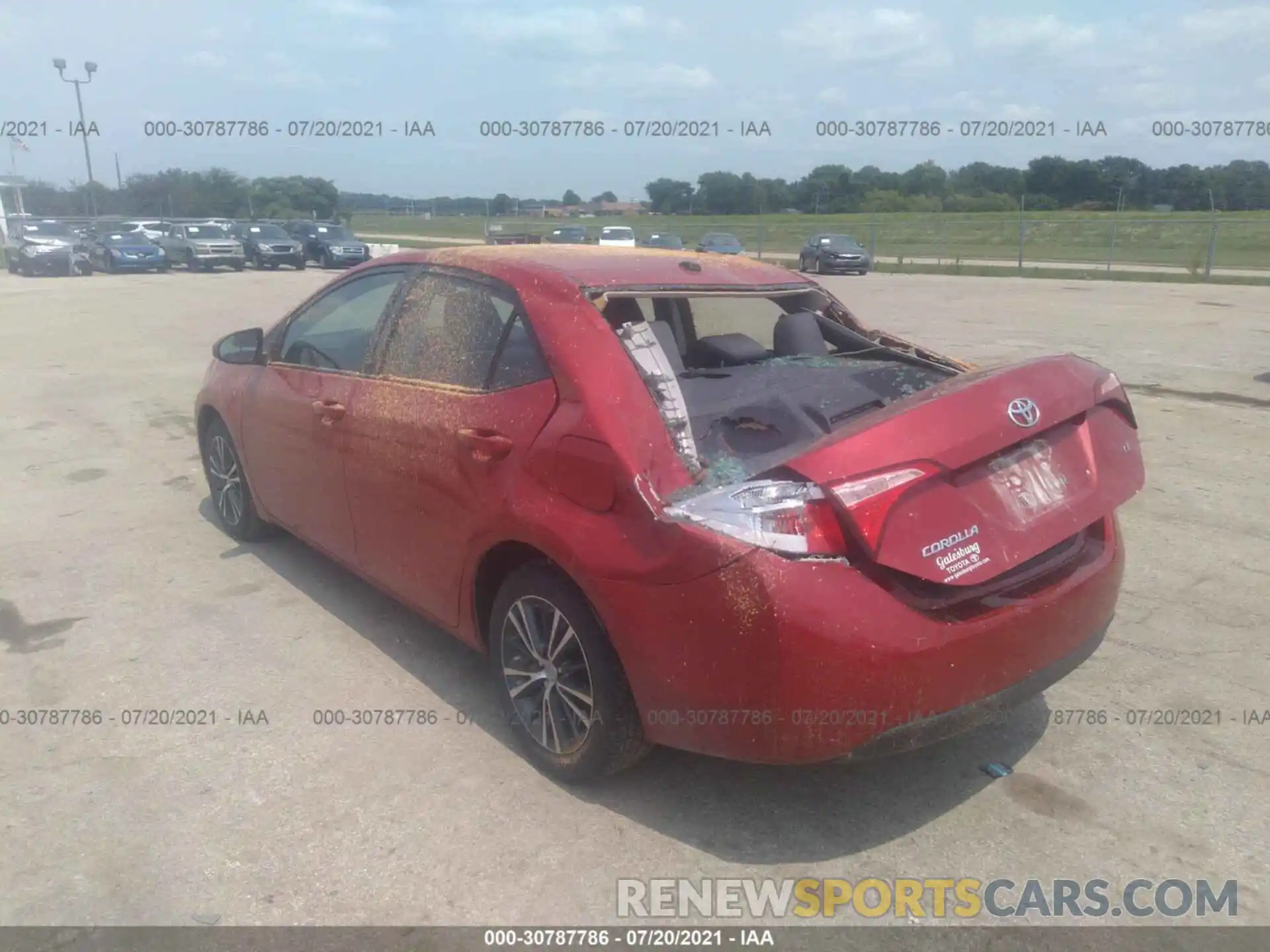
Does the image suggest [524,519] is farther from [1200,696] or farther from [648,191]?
[648,191]

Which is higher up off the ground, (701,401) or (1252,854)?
(701,401)

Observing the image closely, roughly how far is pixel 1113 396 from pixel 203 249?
35138 millimetres

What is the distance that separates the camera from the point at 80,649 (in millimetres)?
4496

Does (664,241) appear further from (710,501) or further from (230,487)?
(710,501)

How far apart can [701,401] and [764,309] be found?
0.86 meters

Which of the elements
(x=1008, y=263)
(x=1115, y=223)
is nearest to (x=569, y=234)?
(x=1008, y=263)

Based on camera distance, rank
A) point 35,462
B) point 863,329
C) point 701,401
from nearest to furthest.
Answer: point 701,401
point 863,329
point 35,462

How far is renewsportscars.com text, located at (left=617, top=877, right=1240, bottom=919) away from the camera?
281cm

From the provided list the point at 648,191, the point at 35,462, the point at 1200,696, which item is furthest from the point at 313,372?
the point at 648,191

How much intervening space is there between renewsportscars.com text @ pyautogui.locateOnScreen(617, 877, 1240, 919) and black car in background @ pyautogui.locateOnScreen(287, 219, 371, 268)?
34.7m

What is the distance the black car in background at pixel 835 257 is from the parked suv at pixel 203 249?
1893cm

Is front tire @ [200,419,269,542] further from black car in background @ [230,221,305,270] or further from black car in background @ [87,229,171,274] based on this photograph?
black car in background @ [230,221,305,270]

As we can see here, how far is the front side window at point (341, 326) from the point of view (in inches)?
173

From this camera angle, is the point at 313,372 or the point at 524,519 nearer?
the point at 524,519
